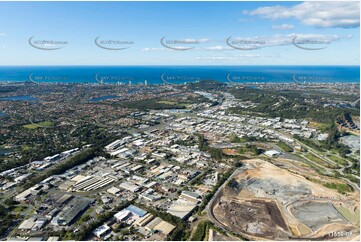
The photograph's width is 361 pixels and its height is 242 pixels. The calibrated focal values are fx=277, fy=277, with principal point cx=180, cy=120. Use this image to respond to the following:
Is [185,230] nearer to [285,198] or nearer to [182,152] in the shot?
[285,198]

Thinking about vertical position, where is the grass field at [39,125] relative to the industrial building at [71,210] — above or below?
above

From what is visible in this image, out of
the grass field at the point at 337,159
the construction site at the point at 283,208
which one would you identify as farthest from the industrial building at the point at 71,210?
the grass field at the point at 337,159

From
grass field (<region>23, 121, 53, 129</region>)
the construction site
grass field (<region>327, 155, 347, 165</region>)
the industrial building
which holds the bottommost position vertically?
grass field (<region>327, 155, 347, 165</region>)

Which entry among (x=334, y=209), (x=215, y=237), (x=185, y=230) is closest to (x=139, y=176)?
(x=185, y=230)

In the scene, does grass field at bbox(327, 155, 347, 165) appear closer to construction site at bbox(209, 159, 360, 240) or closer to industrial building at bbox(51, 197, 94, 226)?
construction site at bbox(209, 159, 360, 240)

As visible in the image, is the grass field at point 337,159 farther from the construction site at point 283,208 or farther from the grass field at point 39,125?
the grass field at point 39,125

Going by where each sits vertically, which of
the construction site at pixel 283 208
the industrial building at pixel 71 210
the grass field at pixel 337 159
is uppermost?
the industrial building at pixel 71 210

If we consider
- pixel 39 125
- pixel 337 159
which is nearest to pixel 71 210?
pixel 337 159

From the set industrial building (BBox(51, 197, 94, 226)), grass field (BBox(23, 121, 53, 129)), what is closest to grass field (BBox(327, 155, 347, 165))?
industrial building (BBox(51, 197, 94, 226))
